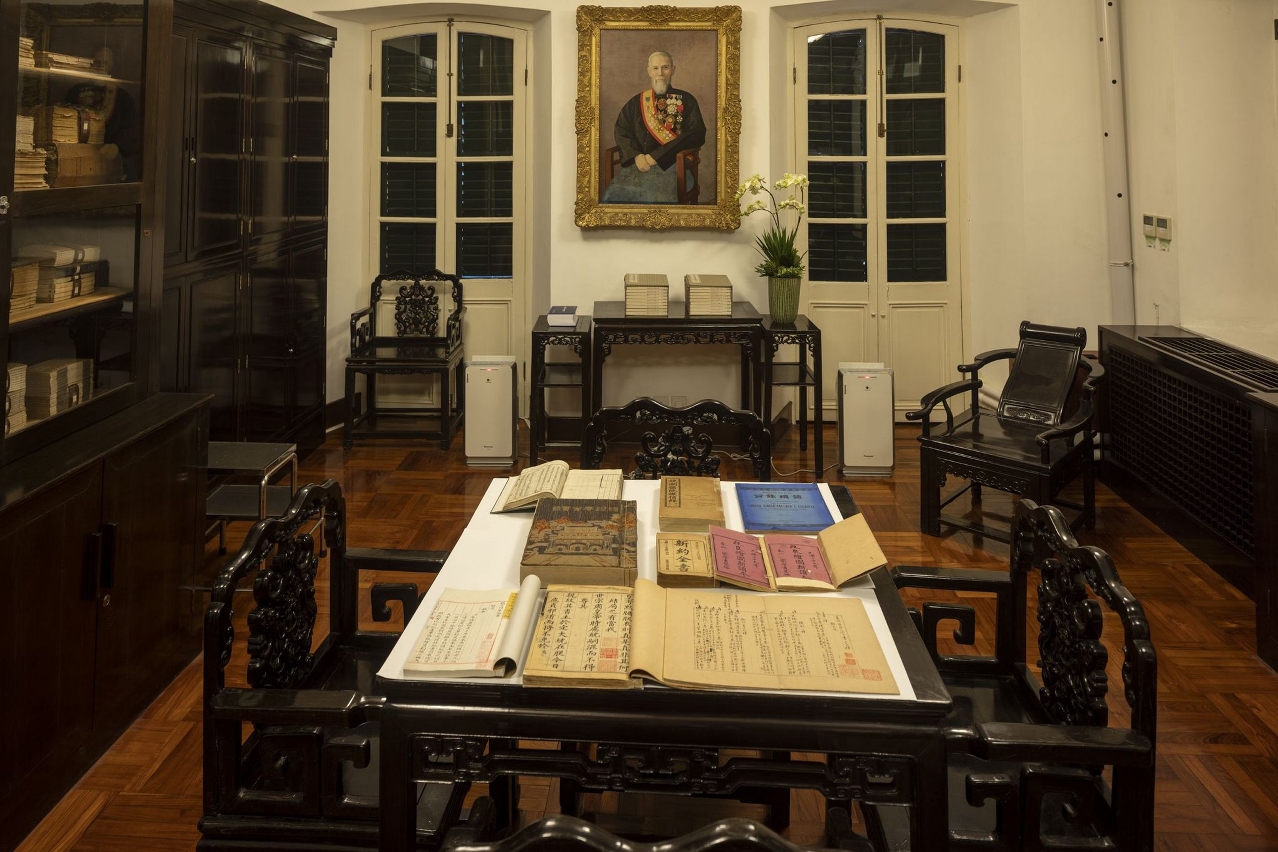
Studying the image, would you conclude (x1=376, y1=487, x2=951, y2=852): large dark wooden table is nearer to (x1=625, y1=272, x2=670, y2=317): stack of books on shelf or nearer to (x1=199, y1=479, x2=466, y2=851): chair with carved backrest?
(x1=199, y1=479, x2=466, y2=851): chair with carved backrest

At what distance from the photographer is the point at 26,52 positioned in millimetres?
2934

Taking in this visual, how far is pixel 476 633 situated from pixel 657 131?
5435mm

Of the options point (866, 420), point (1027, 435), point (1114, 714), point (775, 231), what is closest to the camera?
point (1114, 714)

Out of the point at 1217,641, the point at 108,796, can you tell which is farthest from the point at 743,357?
the point at 108,796

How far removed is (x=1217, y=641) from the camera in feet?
14.1

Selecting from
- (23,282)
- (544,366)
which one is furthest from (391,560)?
(544,366)

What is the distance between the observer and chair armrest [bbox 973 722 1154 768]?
6.49ft

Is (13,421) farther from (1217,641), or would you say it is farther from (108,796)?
(1217,641)

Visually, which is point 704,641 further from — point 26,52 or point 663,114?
point 663,114

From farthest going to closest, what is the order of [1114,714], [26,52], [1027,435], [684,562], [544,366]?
[544,366] → [1027,435] → [1114,714] → [26,52] → [684,562]

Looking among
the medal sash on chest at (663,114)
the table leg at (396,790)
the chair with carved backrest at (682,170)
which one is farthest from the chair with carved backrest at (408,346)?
the table leg at (396,790)

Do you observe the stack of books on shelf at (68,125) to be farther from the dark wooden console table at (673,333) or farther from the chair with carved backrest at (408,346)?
the chair with carved backrest at (408,346)

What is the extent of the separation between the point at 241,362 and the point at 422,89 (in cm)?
280

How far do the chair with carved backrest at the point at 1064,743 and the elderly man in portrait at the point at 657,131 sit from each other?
492 centimetres
